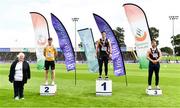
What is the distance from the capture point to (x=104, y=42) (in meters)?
14.9

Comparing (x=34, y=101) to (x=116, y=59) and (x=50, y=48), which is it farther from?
(x=116, y=59)

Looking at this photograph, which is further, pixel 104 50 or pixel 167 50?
pixel 167 50

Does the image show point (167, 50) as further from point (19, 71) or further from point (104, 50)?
point (19, 71)

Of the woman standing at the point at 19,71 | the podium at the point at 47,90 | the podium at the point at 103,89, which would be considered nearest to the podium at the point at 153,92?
the podium at the point at 103,89

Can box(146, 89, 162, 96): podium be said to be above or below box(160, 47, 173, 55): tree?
below

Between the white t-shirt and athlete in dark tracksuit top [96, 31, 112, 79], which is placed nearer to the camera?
the white t-shirt

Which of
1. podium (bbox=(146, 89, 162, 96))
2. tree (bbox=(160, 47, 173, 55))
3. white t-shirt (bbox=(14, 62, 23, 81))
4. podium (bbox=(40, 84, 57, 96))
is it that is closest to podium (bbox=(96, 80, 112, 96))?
podium (bbox=(146, 89, 162, 96))

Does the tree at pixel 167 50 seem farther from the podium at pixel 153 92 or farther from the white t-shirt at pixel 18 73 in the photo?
the white t-shirt at pixel 18 73

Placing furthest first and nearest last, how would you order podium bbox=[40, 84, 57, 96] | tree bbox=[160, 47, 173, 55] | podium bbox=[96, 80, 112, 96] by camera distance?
tree bbox=[160, 47, 173, 55] → podium bbox=[40, 84, 57, 96] → podium bbox=[96, 80, 112, 96]

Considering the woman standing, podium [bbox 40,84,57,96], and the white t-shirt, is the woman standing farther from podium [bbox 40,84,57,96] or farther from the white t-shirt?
podium [bbox 40,84,57,96]

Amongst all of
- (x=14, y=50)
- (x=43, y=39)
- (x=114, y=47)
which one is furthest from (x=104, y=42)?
(x=14, y=50)

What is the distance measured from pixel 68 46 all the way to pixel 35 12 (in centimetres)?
579

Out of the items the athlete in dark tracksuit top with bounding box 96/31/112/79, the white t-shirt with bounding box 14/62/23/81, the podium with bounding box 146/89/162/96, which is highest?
the athlete in dark tracksuit top with bounding box 96/31/112/79

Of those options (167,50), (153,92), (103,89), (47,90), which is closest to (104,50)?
(103,89)
